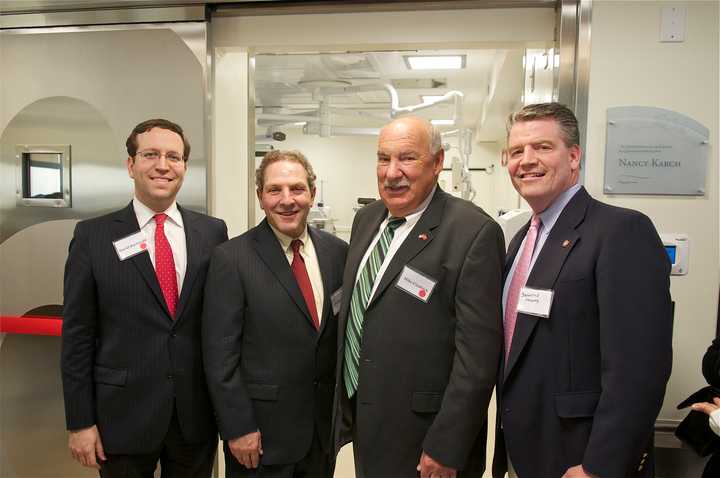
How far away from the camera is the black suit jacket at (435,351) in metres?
1.47

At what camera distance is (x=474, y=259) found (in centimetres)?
149

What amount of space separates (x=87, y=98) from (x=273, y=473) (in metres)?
2.11

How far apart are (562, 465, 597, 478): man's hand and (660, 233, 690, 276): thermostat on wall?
113cm

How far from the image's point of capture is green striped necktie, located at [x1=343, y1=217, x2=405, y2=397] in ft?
5.40

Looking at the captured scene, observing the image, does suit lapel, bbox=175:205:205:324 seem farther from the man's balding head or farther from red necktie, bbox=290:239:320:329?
the man's balding head

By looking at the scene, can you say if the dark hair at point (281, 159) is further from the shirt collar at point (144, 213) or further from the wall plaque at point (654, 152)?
the wall plaque at point (654, 152)

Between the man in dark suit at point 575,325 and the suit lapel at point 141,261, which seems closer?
the man in dark suit at point 575,325

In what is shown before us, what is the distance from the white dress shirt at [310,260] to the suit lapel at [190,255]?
30cm

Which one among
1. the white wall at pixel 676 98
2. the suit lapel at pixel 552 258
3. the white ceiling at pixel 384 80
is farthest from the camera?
the white ceiling at pixel 384 80

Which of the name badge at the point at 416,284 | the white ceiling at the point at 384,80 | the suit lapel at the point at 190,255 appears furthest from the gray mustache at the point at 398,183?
the white ceiling at the point at 384,80

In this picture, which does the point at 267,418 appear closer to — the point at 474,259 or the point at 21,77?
the point at 474,259

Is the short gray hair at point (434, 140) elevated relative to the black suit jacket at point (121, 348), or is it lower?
elevated

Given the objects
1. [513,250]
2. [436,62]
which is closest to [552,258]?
[513,250]

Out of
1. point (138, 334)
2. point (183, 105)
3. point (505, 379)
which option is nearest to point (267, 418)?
point (138, 334)
